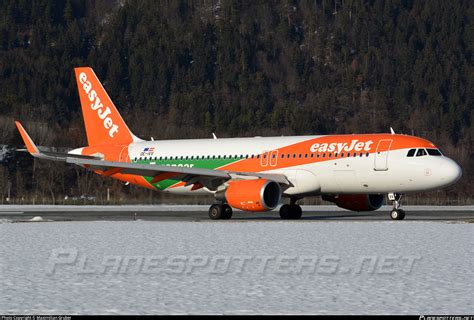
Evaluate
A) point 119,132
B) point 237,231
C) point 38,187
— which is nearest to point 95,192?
point 38,187

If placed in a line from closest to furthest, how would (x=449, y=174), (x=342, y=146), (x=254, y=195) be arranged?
(x=449, y=174) < (x=254, y=195) < (x=342, y=146)

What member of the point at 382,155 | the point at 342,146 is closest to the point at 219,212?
the point at 342,146

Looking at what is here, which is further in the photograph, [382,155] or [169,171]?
[169,171]

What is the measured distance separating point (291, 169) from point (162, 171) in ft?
17.6

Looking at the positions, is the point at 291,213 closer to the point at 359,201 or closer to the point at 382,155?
the point at 359,201

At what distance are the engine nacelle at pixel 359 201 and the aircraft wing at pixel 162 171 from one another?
119 inches

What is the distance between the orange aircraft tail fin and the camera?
4612 centimetres

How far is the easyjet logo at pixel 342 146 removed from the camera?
3619 cm

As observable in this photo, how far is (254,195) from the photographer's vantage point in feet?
115

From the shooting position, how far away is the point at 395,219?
115 ft

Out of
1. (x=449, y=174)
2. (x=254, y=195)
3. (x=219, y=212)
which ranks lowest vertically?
(x=219, y=212)

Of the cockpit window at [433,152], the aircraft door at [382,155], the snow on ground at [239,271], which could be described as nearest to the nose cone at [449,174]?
the cockpit window at [433,152]

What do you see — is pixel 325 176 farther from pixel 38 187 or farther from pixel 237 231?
pixel 38 187

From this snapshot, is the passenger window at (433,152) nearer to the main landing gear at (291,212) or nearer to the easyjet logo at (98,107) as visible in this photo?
the main landing gear at (291,212)
